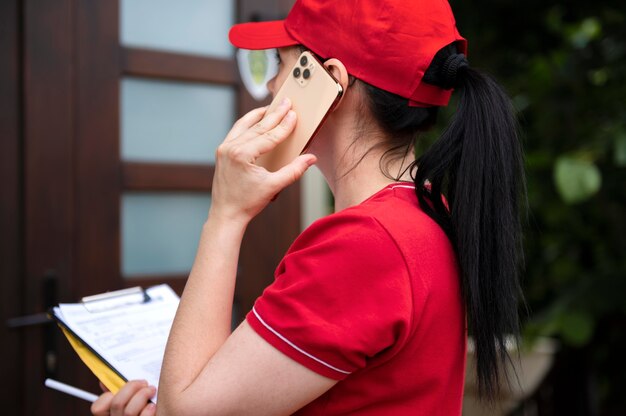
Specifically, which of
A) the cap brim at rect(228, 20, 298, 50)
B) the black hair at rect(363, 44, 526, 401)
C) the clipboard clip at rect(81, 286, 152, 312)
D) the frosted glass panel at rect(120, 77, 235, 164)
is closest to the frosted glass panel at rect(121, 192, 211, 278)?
the frosted glass panel at rect(120, 77, 235, 164)

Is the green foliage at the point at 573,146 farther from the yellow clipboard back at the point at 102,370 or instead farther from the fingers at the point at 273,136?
the yellow clipboard back at the point at 102,370

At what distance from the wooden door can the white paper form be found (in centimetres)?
105

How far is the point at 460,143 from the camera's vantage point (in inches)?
40.2

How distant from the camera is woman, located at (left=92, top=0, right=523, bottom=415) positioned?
82 cm

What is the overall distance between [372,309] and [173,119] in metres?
1.73

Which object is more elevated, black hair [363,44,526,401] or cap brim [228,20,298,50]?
cap brim [228,20,298,50]

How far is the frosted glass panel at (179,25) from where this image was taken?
2.29m

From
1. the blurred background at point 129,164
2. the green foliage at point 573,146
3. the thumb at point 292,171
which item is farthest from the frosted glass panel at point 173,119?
the thumb at point 292,171

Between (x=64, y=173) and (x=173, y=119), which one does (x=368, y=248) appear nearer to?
(x=64, y=173)

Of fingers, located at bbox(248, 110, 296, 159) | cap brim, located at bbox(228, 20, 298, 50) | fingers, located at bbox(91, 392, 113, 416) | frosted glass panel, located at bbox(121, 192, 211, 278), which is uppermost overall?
cap brim, located at bbox(228, 20, 298, 50)

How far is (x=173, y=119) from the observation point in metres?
2.40

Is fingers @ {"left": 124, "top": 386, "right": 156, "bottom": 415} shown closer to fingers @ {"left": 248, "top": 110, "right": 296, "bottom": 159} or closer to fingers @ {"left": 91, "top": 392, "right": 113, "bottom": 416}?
fingers @ {"left": 91, "top": 392, "right": 113, "bottom": 416}

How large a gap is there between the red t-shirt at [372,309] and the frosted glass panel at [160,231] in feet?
4.97

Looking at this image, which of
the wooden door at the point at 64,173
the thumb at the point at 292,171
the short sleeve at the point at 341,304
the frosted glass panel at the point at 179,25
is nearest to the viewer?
the short sleeve at the point at 341,304
